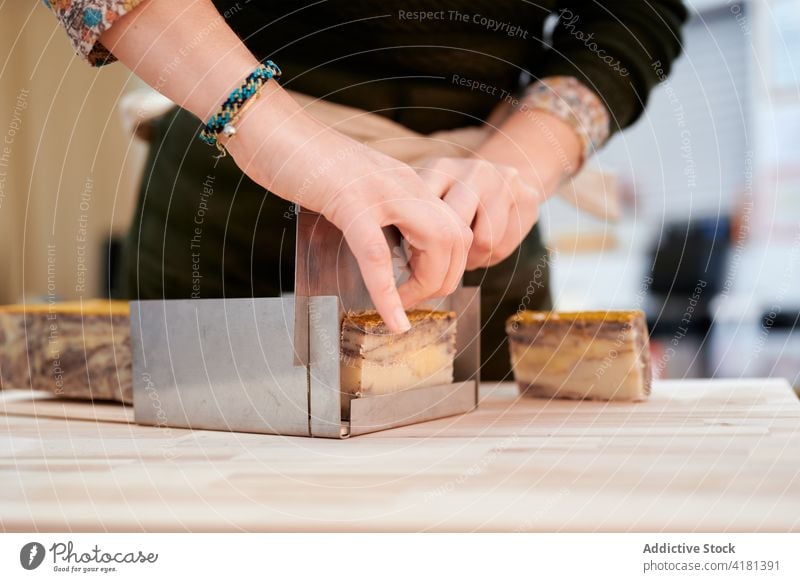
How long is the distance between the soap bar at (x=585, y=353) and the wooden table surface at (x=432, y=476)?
0.24ft

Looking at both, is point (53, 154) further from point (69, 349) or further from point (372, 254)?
point (372, 254)

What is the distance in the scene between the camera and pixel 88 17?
1.81 feet

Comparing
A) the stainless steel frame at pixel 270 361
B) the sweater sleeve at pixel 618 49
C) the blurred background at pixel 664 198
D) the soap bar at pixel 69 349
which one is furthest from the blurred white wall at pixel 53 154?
the stainless steel frame at pixel 270 361

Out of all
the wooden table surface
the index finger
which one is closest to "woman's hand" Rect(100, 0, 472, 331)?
the index finger

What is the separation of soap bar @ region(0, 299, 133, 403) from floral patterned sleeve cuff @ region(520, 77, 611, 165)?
21.0 inches

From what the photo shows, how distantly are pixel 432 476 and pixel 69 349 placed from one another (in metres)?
0.50

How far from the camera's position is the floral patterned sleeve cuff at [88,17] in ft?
1.78

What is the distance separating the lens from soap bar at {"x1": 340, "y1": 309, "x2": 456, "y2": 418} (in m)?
0.59

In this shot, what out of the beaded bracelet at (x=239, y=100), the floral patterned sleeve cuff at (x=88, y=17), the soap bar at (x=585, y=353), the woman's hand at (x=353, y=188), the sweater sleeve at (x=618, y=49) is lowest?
the soap bar at (x=585, y=353)

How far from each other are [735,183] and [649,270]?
1.03 m

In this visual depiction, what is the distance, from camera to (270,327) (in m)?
0.59

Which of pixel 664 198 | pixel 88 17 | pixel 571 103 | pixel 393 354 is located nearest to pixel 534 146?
pixel 571 103

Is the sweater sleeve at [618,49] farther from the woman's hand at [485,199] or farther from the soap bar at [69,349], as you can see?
the soap bar at [69,349]
